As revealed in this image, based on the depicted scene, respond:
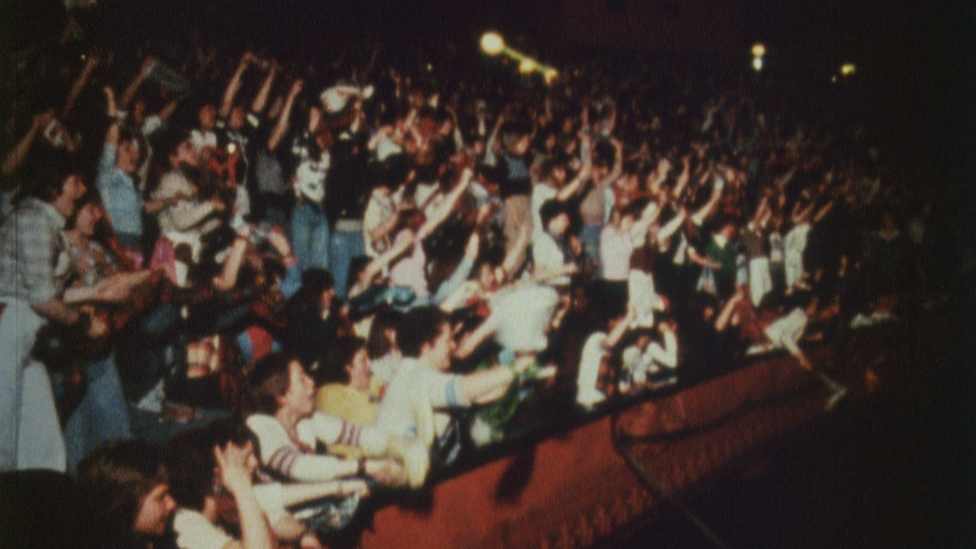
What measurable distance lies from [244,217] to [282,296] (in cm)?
39

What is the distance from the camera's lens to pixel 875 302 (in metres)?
6.31

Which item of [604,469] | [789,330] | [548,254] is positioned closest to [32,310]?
[548,254]

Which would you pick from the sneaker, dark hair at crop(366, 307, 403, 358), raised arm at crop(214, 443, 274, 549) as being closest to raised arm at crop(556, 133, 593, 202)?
dark hair at crop(366, 307, 403, 358)

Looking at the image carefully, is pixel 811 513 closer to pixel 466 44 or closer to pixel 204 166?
pixel 466 44

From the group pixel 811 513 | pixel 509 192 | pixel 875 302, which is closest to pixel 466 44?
pixel 509 192

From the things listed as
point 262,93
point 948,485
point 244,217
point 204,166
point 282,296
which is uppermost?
point 262,93

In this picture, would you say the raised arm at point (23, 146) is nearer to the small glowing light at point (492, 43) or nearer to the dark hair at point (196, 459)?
the dark hair at point (196, 459)

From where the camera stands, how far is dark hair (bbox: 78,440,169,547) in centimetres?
250

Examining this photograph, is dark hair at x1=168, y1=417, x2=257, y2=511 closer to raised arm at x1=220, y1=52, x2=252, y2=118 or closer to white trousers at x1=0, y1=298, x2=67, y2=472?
white trousers at x1=0, y1=298, x2=67, y2=472

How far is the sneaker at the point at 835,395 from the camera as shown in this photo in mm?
5762

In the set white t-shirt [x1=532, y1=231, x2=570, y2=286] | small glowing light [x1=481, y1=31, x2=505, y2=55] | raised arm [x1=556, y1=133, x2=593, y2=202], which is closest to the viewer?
small glowing light [x1=481, y1=31, x2=505, y2=55]

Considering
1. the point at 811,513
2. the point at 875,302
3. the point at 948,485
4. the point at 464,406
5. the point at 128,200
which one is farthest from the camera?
the point at 875,302

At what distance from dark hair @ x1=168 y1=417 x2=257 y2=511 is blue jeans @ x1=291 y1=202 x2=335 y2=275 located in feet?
2.57

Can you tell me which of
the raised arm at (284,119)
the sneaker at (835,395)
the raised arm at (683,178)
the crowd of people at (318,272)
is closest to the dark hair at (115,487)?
the crowd of people at (318,272)
